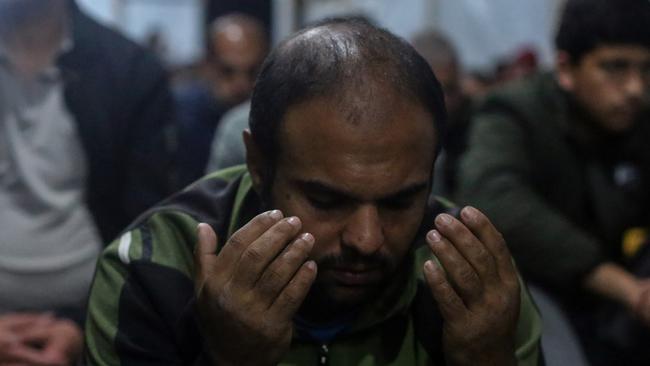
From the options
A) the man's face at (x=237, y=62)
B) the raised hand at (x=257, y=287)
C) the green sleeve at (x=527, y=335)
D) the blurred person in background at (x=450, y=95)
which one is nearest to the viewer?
the raised hand at (x=257, y=287)

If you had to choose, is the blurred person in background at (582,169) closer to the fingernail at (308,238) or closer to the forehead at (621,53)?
the forehead at (621,53)

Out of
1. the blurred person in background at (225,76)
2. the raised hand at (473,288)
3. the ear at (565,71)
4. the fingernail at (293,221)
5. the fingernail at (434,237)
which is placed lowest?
the blurred person in background at (225,76)

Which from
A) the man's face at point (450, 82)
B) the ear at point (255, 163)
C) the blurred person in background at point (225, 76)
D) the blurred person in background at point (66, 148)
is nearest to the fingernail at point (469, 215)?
the ear at point (255, 163)

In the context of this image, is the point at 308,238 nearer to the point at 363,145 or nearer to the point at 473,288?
the point at 363,145

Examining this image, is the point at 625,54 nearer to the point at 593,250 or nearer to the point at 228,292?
the point at 593,250

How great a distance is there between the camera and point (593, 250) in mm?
3064

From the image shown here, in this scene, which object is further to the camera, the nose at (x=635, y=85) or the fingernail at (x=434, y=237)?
the nose at (x=635, y=85)

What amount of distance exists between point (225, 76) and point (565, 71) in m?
2.88

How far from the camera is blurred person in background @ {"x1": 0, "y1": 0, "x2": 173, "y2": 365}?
2.87 metres

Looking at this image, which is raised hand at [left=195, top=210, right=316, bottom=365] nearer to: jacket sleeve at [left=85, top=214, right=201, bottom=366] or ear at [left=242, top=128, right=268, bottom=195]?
jacket sleeve at [left=85, top=214, right=201, bottom=366]

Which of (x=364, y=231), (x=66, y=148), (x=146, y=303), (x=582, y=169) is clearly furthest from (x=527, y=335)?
(x=66, y=148)

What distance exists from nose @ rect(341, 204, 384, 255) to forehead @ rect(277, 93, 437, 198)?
32 millimetres

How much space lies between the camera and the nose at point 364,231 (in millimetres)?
1818

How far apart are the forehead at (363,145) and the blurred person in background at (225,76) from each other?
354 centimetres
